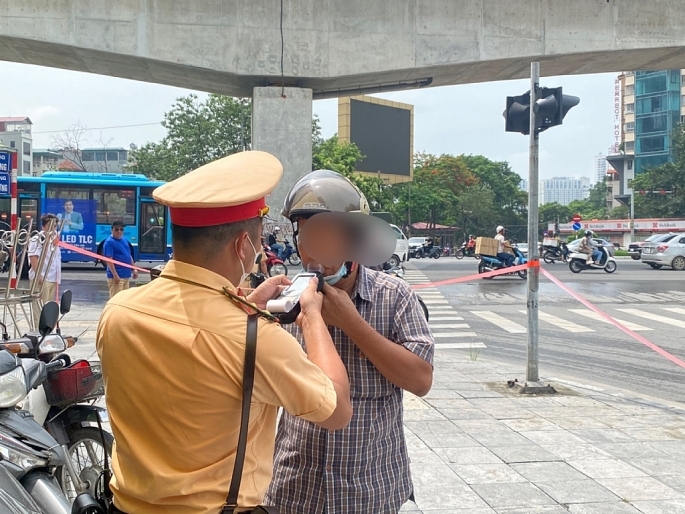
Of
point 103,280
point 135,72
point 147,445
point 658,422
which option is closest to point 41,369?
point 147,445

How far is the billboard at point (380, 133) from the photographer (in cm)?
4372

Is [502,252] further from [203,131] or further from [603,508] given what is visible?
[203,131]

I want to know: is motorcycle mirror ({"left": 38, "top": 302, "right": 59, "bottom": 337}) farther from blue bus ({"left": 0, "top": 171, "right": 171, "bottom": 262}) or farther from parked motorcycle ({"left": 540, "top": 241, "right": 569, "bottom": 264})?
parked motorcycle ({"left": 540, "top": 241, "right": 569, "bottom": 264})

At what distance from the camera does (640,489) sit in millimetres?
3857

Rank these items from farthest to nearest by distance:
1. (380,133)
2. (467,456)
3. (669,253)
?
(380,133), (669,253), (467,456)

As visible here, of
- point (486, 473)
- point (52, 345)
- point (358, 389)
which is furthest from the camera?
point (486, 473)

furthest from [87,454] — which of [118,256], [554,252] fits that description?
[554,252]

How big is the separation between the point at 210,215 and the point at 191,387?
1.20ft

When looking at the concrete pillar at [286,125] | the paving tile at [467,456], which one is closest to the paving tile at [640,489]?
the paving tile at [467,456]

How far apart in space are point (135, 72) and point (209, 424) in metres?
14.7

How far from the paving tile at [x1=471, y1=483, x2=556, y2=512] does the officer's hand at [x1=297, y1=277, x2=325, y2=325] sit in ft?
8.17

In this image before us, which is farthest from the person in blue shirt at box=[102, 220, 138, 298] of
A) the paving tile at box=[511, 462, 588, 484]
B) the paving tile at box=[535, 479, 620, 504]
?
the paving tile at box=[535, 479, 620, 504]

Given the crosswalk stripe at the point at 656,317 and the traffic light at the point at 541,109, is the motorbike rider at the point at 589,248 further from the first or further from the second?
the traffic light at the point at 541,109

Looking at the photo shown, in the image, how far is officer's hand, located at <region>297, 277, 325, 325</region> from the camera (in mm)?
1559
